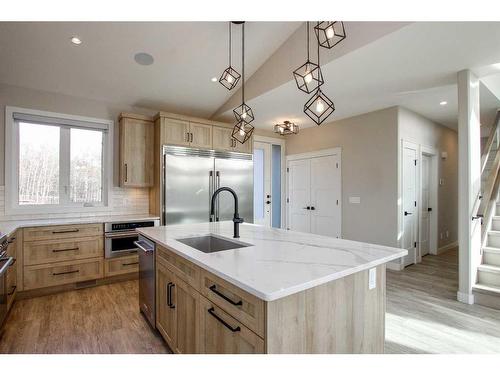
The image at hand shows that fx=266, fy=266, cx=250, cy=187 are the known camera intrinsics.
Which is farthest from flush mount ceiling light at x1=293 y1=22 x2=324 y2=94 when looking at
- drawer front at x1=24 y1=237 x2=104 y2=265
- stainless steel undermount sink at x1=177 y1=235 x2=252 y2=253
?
drawer front at x1=24 y1=237 x2=104 y2=265

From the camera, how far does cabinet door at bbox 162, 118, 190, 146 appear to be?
4.00m

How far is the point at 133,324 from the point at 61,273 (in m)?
1.47

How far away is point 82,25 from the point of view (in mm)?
2865

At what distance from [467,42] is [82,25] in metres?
3.82

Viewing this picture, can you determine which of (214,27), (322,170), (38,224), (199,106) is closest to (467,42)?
(214,27)

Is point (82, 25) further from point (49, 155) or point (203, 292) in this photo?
point (203, 292)

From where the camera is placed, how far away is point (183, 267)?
1.73 metres

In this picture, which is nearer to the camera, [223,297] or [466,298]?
[223,297]

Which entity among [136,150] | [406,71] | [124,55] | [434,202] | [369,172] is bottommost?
[434,202]

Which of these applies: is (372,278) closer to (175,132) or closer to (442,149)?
(175,132)

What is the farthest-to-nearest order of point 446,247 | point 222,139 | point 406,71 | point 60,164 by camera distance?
1. point 446,247
2. point 222,139
3. point 60,164
4. point 406,71

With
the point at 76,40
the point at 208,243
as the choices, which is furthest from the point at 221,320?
the point at 76,40

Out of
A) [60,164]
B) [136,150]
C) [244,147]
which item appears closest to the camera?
[60,164]

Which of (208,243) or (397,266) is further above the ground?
(208,243)
